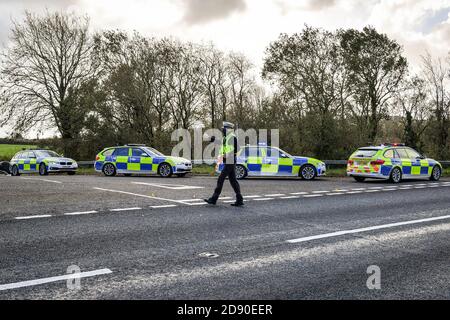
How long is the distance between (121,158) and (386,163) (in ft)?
39.2

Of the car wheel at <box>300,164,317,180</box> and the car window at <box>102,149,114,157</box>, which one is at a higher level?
the car window at <box>102,149,114,157</box>

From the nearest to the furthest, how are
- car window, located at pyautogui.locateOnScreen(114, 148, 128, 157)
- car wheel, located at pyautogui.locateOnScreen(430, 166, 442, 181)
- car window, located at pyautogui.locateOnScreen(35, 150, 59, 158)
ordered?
car wheel, located at pyautogui.locateOnScreen(430, 166, 442, 181) < car window, located at pyautogui.locateOnScreen(114, 148, 128, 157) < car window, located at pyautogui.locateOnScreen(35, 150, 59, 158)

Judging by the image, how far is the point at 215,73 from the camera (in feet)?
132

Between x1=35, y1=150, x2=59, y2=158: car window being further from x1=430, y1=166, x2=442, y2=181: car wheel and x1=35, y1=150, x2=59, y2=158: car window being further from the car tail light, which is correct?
x1=430, y1=166, x2=442, y2=181: car wheel

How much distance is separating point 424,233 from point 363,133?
2057 centimetres

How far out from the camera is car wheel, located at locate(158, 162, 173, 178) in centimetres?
1914

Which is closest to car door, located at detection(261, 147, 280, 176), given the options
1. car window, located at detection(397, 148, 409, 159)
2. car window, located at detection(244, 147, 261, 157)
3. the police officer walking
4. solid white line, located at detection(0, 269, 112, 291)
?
car window, located at detection(244, 147, 261, 157)

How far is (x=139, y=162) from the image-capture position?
19703 mm

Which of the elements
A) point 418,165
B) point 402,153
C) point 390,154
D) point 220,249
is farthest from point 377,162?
point 220,249

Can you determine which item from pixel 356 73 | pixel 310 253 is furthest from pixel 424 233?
pixel 356 73

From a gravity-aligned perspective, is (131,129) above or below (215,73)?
below

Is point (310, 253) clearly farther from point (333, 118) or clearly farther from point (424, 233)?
point (333, 118)

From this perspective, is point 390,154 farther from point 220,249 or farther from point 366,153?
point 220,249

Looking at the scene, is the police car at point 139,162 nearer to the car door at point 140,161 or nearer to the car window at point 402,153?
the car door at point 140,161
